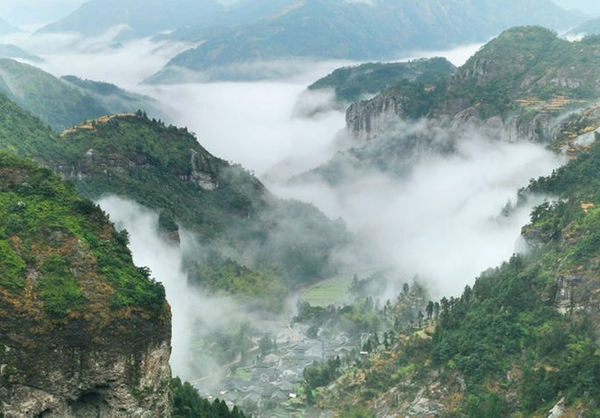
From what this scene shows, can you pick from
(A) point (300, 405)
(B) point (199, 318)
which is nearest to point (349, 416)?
(A) point (300, 405)

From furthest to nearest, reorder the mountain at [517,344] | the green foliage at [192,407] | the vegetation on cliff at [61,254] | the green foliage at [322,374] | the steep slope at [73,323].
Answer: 1. the green foliage at [322,374]
2. the mountain at [517,344]
3. the green foliage at [192,407]
4. the vegetation on cliff at [61,254]
5. the steep slope at [73,323]

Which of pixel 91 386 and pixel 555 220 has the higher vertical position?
pixel 555 220

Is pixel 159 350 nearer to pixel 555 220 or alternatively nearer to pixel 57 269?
pixel 57 269

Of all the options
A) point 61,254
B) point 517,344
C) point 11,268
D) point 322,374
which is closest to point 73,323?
point 11,268

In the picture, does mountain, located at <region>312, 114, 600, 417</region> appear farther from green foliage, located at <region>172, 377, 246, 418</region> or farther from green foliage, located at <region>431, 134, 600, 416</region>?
green foliage, located at <region>172, 377, 246, 418</region>

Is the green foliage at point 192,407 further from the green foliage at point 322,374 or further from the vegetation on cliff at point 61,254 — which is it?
the green foliage at point 322,374

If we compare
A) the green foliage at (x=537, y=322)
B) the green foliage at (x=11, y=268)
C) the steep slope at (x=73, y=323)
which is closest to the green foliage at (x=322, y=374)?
the green foliage at (x=537, y=322)
